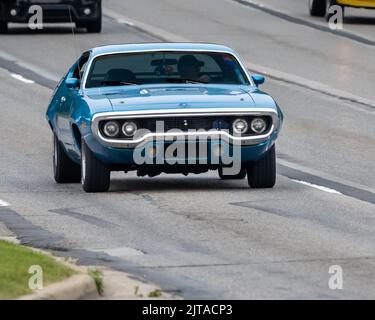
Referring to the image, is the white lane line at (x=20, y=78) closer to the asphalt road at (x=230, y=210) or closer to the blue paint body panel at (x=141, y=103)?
the asphalt road at (x=230, y=210)

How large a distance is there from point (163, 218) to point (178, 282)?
10.6 ft

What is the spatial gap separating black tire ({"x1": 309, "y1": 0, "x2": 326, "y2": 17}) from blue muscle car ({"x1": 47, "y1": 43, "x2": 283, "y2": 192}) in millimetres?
22523

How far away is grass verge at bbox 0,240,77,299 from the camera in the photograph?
32.1 feet

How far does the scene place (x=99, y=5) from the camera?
34.5m

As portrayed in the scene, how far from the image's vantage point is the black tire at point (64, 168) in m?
17.1

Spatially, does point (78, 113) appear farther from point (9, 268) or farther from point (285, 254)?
point (9, 268)

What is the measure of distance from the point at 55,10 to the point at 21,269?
23552mm

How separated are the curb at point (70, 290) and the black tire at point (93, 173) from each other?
5204 mm

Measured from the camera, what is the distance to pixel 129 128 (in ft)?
49.8

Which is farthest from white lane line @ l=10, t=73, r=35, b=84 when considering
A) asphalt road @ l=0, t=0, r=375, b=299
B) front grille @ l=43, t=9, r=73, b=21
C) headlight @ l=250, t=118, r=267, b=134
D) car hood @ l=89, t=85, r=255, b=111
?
headlight @ l=250, t=118, r=267, b=134

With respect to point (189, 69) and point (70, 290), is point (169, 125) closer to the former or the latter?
point (189, 69)

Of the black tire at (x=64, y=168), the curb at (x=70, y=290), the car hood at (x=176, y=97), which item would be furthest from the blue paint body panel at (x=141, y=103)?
the curb at (x=70, y=290)
